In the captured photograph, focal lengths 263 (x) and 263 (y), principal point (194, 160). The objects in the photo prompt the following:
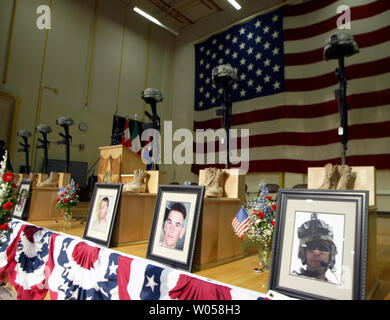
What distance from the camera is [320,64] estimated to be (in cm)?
541

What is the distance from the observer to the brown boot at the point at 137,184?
5.87 feet

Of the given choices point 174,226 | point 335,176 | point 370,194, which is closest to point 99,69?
point 174,226

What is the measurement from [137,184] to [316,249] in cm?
128

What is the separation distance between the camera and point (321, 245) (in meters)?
0.85

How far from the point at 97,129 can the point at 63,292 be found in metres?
5.67

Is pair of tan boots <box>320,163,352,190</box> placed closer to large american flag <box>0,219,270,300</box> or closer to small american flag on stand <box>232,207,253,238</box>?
small american flag on stand <box>232,207,253,238</box>

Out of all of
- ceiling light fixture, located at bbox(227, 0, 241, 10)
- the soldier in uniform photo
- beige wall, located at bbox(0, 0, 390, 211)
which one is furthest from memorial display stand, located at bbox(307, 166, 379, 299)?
ceiling light fixture, located at bbox(227, 0, 241, 10)

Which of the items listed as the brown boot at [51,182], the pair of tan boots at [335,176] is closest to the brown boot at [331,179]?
the pair of tan boots at [335,176]

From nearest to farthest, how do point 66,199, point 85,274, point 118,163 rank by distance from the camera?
1. point 85,274
2. point 66,199
3. point 118,163

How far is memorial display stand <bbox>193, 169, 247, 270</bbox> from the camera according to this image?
4.06 ft

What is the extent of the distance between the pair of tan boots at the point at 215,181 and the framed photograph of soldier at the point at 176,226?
0.21 metres

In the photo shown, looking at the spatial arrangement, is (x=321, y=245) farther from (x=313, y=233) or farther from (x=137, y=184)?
(x=137, y=184)

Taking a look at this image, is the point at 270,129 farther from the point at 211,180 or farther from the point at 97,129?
the point at 211,180

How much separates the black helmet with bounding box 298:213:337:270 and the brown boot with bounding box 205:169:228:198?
23.9 inches
